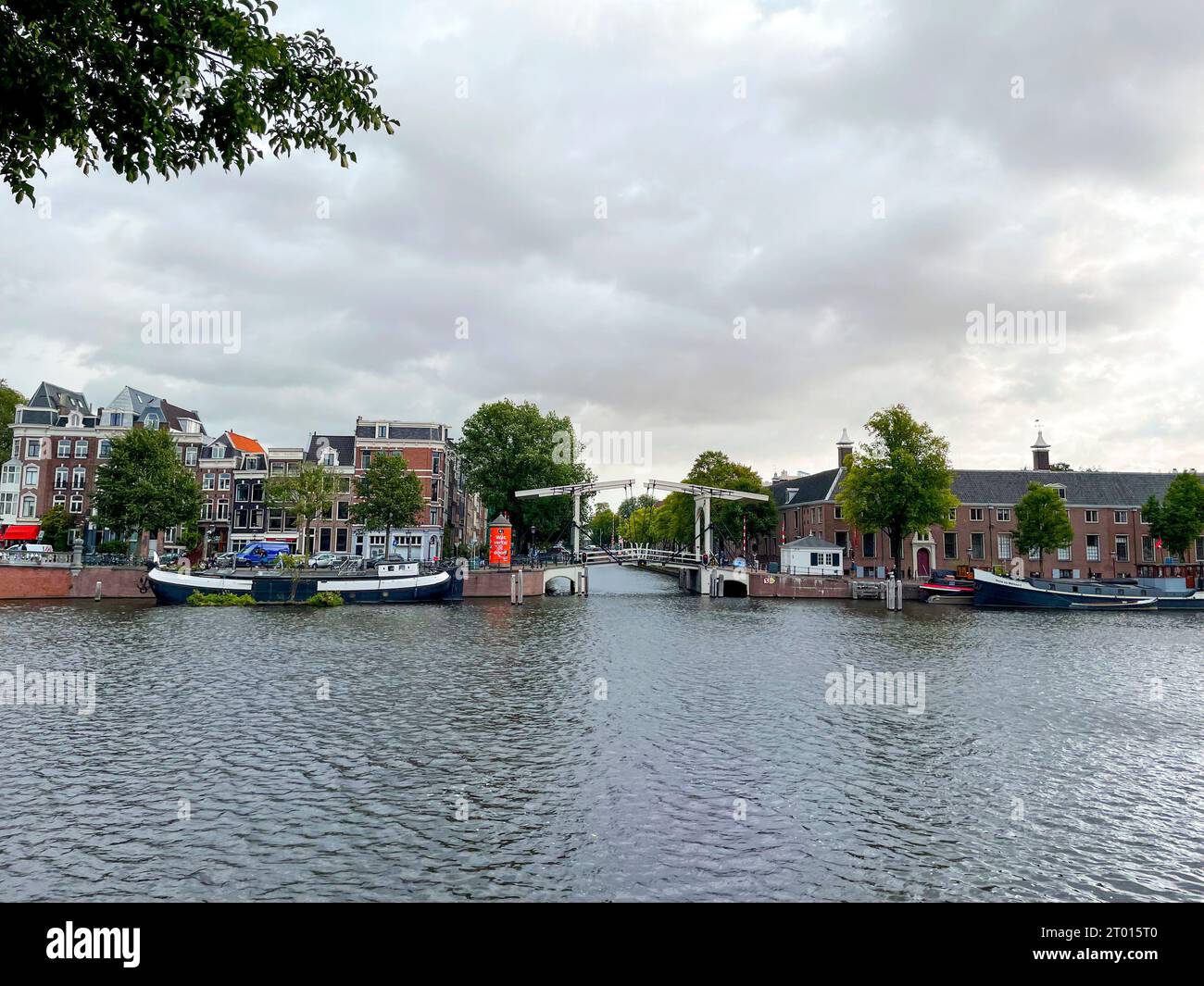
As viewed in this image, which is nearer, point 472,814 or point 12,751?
point 472,814

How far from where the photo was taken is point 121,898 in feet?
29.1

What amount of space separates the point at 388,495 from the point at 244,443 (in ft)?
105

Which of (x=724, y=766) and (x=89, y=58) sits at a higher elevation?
(x=89, y=58)

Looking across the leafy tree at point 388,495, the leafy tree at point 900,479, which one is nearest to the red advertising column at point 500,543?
the leafy tree at point 388,495

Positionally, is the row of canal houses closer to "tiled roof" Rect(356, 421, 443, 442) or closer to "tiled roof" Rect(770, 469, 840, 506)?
"tiled roof" Rect(356, 421, 443, 442)

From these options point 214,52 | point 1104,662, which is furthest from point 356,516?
point 214,52

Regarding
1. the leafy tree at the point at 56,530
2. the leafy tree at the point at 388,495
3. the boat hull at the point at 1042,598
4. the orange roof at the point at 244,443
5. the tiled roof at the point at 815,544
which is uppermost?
the orange roof at the point at 244,443

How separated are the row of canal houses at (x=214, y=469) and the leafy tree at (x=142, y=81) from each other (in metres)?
65.6

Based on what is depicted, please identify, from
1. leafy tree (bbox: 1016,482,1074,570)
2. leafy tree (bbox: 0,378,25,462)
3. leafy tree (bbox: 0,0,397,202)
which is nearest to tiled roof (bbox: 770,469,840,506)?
leafy tree (bbox: 1016,482,1074,570)

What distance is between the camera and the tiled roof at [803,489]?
86250 millimetres

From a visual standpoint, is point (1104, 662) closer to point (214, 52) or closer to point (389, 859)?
point (389, 859)

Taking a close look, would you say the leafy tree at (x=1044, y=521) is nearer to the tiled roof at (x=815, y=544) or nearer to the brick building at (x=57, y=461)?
the tiled roof at (x=815, y=544)
